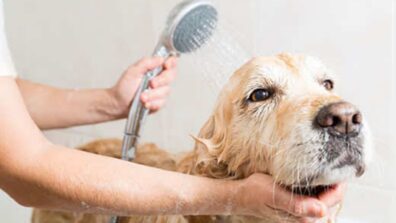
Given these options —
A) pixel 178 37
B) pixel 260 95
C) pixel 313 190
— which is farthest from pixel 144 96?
pixel 313 190

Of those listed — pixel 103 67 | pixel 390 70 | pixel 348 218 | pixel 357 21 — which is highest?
pixel 357 21

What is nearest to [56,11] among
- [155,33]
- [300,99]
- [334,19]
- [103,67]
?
[103,67]

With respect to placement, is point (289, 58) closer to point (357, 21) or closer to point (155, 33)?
point (357, 21)

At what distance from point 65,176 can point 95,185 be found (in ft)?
0.18

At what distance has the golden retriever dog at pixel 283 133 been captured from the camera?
39.5 inches

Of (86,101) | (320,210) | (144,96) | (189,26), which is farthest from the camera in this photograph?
(86,101)

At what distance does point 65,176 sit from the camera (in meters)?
1.08

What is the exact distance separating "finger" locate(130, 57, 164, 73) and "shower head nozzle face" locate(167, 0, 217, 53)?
0.07 m

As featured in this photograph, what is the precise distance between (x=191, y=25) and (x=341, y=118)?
0.59 metres

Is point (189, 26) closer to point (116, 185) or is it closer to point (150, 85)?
point (150, 85)

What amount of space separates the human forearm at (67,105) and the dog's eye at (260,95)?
1.71 feet

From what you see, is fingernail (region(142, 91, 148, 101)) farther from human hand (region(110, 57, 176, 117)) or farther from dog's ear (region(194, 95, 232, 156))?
dog's ear (region(194, 95, 232, 156))

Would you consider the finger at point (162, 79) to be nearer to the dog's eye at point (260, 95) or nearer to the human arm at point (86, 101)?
the human arm at point (86, 101)

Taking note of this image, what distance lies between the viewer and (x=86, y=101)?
1712mm
